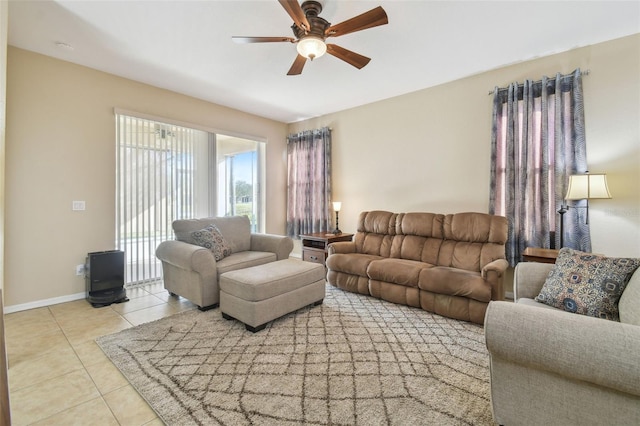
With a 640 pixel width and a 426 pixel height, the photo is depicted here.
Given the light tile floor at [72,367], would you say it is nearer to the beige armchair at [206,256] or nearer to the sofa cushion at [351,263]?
the beige armchair at [206,256]

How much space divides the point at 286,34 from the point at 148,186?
9.16 feet

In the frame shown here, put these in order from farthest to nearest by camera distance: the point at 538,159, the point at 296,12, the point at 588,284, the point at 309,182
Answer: the point at 309,182
the point at 538,159
the point at 296,12
the point at 588,284

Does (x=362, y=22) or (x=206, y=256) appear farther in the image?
(x=206, y=256)

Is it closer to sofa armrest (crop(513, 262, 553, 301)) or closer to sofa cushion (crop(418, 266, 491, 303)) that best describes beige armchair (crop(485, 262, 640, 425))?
sofa armrest (crop(513, 262, 553, 301))

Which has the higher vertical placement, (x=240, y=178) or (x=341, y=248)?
(x=240, y=178)

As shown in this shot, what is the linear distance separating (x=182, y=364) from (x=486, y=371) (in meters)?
2.13

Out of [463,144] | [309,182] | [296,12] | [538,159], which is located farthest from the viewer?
[309,182]

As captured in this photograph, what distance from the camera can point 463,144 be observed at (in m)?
3.79

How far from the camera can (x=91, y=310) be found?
10.4 feet

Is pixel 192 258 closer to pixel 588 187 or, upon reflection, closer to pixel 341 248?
pixel 341 248

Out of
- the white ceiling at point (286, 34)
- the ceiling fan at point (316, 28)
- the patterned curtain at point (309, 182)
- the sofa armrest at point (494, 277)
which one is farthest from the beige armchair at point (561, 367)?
the patterned curtain at point (309, 182)

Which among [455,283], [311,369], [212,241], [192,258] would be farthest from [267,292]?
[455,283]

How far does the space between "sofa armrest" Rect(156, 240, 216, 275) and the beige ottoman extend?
30cm

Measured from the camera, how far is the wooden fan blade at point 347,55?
245cm
